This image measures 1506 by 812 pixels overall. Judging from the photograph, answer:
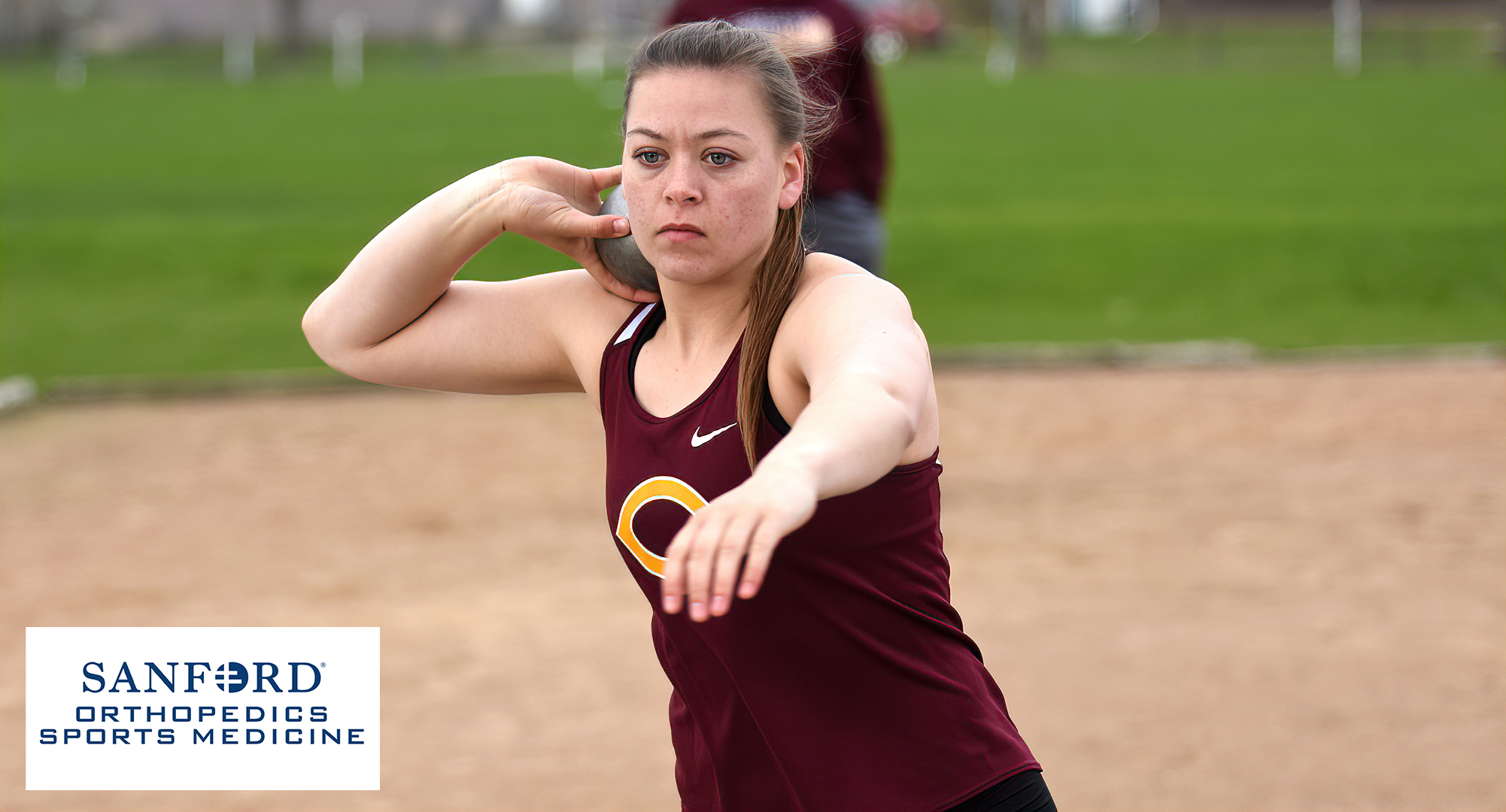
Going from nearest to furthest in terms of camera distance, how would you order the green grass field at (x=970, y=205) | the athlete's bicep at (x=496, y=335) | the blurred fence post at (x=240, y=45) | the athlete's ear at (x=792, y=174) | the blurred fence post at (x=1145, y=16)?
the athlete's ear at (x=792, y=174) → the athlete's bicep at (x=496, y=335) → the green grass field at (x=970, y=205) → the blurred fence post at (x=240, y=45) → the blurred fence post at (x=1145, y=16)

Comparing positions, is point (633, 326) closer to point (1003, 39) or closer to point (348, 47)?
point (348, 47)

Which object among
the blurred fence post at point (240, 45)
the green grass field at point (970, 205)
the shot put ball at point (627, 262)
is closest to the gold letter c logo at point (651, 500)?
the shot put ball at point (627, 262)

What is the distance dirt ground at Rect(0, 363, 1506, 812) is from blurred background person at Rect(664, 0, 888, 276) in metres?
1.51

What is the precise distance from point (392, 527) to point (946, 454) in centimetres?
285

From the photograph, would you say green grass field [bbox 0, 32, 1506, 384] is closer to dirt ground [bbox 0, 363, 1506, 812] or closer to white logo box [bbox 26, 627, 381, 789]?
dirt ground [bbox 0, 363, 1506, 812]

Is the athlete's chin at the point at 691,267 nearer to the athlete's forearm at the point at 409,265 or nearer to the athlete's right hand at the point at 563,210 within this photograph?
the athlete's right hand at the point at 563,210

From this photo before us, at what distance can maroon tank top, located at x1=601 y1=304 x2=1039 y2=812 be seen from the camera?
2.43m

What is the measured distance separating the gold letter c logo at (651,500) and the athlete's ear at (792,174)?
1.52ft

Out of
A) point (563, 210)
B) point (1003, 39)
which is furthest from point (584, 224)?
point (1003, 39)

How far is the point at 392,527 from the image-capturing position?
24.0 ft

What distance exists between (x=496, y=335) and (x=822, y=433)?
101 cm

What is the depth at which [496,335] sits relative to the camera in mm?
2889

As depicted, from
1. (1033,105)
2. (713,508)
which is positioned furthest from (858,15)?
(1033,105)

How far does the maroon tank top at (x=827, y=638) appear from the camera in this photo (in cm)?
243
